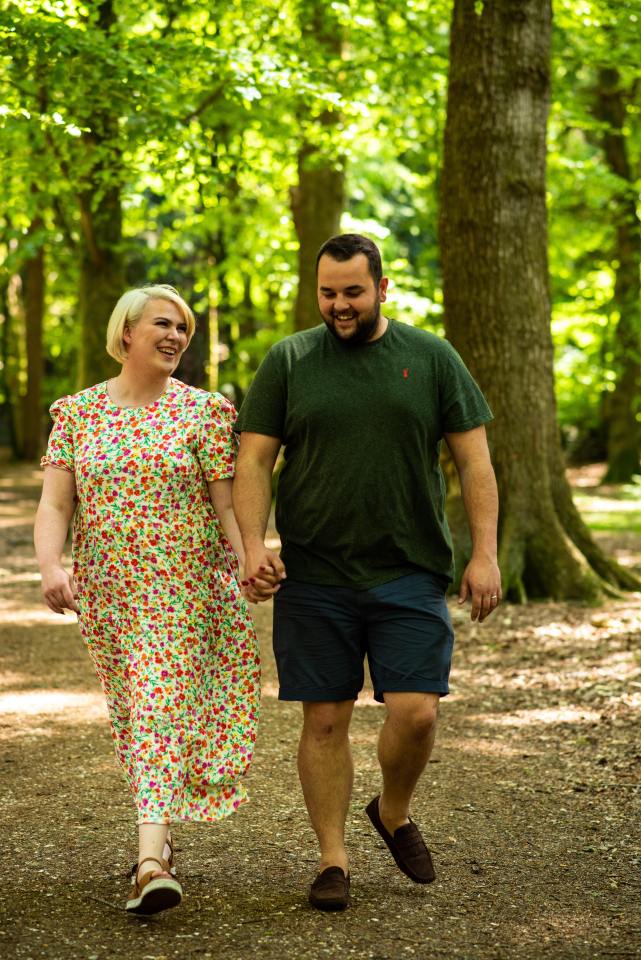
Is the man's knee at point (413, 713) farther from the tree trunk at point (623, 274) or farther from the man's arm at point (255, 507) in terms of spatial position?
the tree trunk at point (623, 274)

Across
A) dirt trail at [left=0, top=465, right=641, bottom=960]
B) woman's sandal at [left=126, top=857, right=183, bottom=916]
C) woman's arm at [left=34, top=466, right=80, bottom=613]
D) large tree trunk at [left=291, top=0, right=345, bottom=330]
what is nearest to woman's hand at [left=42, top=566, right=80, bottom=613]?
woman's arm at [left=34, top=466, right=80, bottom=613]

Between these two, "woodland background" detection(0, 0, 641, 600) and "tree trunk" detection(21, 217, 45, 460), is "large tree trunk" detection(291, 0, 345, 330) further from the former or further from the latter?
"tree trunk" detection(21, 217, 45, 460)

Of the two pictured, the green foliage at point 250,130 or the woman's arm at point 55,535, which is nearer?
the woman's arm at point 55,535

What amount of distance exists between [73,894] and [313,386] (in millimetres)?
1857

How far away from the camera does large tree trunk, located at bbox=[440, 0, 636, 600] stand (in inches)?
405

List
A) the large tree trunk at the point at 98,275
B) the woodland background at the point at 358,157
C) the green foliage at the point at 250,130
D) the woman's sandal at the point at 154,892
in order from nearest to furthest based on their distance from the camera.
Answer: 1. the woman's sandal at the point at 154,892
2. the green foliage at the point at 250,130
3. the woodland background at the point at 358,157
4. the large tree trunk at the point at 98,275

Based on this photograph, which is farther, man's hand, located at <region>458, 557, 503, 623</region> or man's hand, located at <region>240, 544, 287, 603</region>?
man's hand, located at <region>458, 557, 503, 623</region>

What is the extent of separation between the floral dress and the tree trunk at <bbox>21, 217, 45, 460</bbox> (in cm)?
2283

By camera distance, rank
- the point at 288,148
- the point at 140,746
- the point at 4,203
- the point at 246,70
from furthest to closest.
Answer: the point at 288,148 < the point at 4,203 < the point at 246,70 < the point at 140,746

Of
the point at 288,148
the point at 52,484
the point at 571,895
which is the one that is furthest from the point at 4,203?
the point at 571,895

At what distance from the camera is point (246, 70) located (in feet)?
33.6

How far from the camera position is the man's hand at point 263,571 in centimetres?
408

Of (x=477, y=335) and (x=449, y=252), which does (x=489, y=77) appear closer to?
(x=449, y=252)

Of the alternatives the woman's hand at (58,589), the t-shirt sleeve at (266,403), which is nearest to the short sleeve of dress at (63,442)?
the woman's hand at (58,589)
